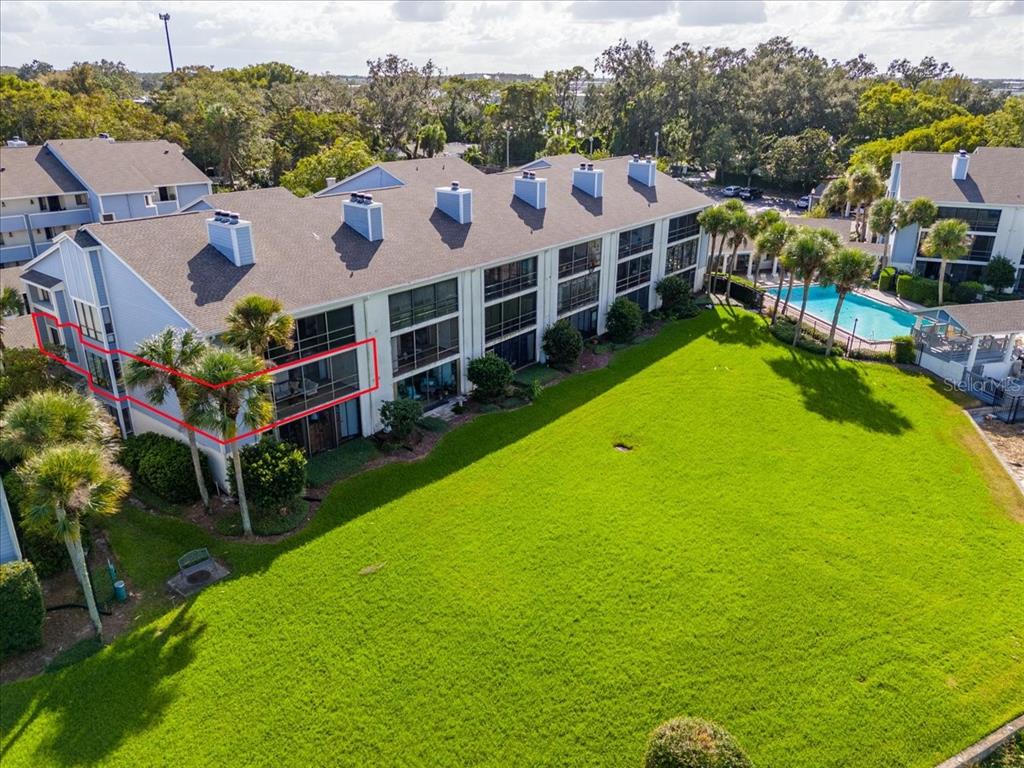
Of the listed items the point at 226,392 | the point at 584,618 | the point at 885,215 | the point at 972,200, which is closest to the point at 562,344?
the point at 584,618

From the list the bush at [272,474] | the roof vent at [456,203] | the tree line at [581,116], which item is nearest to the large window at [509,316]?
the roof vent at [456,203]

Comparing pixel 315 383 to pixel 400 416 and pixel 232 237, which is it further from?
pixel 232 237

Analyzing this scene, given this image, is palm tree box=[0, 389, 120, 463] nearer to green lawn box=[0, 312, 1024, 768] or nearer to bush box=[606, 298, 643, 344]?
green lawn box=[0, 312, 1024, 768]

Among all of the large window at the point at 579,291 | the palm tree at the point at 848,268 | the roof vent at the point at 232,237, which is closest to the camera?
the roof vent at the point at 232,237

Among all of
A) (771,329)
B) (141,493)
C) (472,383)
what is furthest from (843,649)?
(771,329)

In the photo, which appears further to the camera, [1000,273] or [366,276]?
[1000,273]

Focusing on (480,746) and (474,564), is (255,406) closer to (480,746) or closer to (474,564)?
(474,564)

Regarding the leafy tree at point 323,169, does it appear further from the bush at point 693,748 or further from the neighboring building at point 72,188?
the bush at point 693,748
